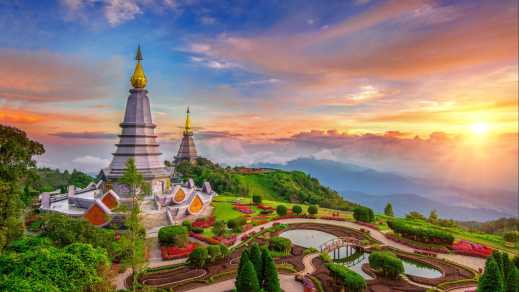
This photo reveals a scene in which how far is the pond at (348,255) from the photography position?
22.8 meters

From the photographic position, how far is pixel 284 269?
22.0 metres

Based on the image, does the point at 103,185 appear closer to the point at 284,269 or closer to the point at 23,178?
the point at 23,178

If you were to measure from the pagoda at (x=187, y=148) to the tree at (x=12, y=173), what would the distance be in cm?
5885

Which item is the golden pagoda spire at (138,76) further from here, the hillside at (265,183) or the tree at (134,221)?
the tree at (134,221)

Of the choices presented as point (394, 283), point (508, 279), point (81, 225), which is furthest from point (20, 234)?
point (508, 279)

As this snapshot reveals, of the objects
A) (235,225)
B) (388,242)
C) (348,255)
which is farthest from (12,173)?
(388,242)

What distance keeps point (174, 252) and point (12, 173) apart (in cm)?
1268

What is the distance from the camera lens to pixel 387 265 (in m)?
20.9

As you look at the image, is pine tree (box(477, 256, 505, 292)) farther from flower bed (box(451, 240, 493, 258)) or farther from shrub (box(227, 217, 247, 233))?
shrub (box(227, 217, 247, 233))

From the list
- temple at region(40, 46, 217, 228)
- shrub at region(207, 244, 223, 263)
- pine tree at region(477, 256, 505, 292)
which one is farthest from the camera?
temple at region(40, 46, 217, 228)

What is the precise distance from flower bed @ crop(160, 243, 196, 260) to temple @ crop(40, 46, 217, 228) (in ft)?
24.9

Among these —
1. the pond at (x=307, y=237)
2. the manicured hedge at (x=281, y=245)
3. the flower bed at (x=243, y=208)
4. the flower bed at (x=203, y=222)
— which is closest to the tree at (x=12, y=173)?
the flower bed at (x=203, y=222)

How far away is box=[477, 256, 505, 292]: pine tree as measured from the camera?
13602 millimetres

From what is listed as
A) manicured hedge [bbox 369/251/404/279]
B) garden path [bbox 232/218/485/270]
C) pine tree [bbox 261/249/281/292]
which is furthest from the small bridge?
pine tree [bbox 261/249/281/292]
